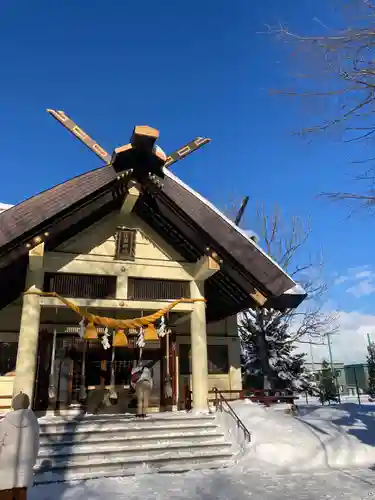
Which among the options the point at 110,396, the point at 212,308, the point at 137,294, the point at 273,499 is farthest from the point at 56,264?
the point at 273,499

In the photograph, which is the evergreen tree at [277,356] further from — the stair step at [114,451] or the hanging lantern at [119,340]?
the stair step at [114,451]

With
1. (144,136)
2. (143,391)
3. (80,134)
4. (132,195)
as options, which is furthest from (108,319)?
(80,134)

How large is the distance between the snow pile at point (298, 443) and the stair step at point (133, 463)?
763 millimetres

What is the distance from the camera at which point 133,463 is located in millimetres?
7973

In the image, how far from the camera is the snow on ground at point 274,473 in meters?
6.30

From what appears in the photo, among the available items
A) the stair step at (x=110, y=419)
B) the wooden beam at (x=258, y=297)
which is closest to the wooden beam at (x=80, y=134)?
the wooden beam at (x=258, y=297)

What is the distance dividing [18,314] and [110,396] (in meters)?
4.18

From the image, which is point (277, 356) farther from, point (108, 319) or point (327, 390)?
point (108, 319)

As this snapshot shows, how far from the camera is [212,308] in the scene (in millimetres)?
14820

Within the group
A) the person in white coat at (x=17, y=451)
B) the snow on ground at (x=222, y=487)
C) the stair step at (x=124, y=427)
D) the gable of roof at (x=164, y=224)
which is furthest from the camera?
the gable of roof at (x=164, y=224)

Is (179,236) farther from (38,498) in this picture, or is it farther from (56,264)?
(38,498)

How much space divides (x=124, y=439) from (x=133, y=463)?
761 mm

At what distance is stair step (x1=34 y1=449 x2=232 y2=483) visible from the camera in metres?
7.44

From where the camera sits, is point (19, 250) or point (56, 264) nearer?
point (19, 250)
